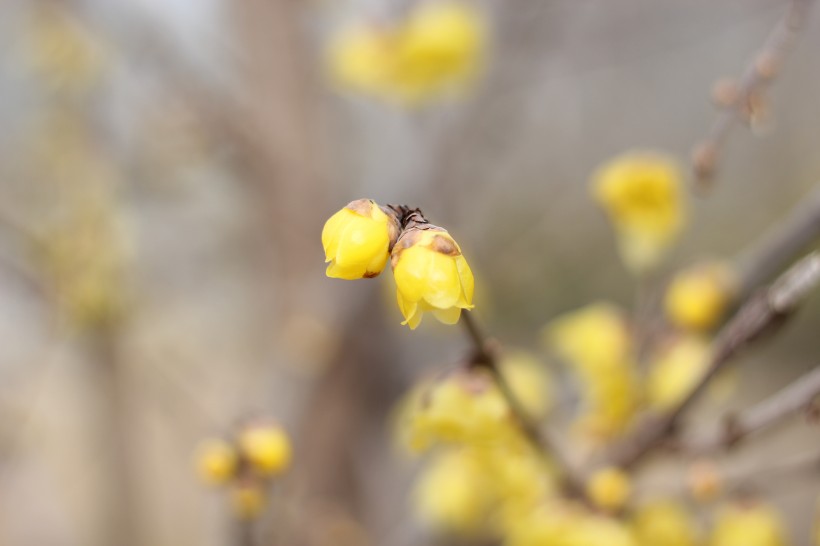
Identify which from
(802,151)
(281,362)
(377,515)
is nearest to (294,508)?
(281,362)

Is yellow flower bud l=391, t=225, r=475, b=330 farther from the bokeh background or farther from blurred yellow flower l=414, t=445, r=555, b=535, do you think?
the bokeh background

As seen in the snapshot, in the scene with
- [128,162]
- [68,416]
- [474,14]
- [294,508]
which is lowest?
[294,508]

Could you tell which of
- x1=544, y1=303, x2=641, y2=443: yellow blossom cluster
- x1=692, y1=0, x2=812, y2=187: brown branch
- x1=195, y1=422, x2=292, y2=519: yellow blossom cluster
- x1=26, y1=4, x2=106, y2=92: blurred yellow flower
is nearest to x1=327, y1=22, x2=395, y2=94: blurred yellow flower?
x1=26, y1=4, x2=106, y2=92: blurred yellow flower

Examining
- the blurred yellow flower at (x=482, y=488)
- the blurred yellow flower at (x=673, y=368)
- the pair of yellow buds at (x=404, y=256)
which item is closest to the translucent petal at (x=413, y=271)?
the pair of yellow buds at (x=404, y=256)

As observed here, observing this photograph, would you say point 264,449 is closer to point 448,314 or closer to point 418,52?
point 448,314

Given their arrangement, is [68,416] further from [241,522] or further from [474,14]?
[241,522]

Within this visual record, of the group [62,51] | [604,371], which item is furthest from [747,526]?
[62,51]

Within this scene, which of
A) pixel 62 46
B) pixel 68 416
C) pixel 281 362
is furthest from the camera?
pixel 68 416
